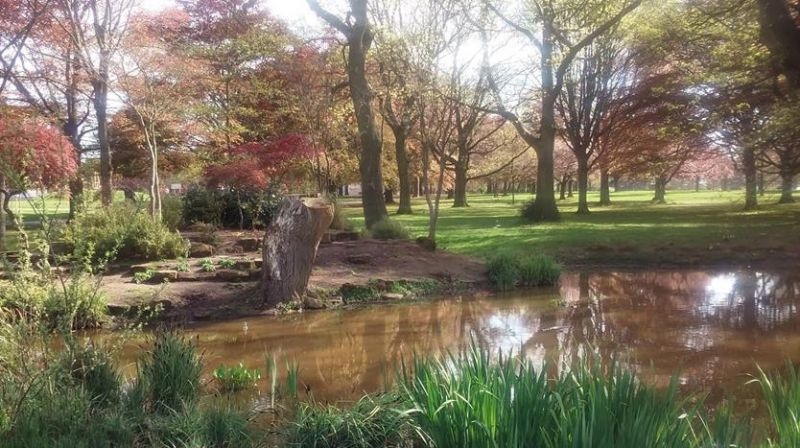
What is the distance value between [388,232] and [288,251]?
579 centimetres

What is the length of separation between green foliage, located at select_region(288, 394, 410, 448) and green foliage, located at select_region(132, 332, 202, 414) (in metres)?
1.07

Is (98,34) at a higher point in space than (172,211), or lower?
higher

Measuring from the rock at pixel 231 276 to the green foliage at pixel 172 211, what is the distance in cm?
438

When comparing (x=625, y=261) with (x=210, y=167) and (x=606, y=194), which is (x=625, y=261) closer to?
(x=210, y=167)

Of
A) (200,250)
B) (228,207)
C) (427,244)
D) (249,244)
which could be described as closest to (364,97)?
(228,207)

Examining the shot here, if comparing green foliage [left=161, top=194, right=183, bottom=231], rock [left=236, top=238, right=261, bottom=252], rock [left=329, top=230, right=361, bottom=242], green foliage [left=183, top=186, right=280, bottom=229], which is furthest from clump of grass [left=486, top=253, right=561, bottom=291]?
green foliage [left=161, top=194, right=183, bottom=231]

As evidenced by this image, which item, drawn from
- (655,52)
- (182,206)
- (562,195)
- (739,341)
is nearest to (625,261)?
(739,341)

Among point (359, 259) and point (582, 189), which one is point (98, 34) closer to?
point (359, 259)

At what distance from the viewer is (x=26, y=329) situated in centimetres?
469

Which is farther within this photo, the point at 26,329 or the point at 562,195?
the point at 562,195

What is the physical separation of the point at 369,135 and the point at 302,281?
8429 mm

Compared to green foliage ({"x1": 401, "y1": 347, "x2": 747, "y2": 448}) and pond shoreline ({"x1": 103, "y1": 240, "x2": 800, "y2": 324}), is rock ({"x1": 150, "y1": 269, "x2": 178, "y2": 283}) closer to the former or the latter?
pond shoreline ({"x1": 103, "y1": 240, "x2": 800, "y2": 324})

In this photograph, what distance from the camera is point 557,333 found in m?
8.27

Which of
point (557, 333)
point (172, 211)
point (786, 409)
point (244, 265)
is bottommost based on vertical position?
point (557, 333)
